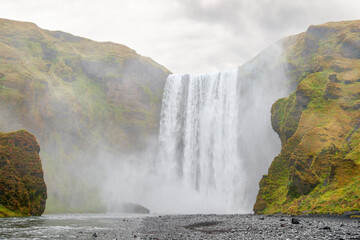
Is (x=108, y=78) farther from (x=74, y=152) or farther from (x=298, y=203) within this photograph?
(x=298, y=203)

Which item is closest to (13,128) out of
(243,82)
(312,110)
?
(243,82)

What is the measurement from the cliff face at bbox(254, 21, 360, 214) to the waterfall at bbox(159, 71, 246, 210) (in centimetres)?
1455

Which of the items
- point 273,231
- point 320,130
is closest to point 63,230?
point 273,231

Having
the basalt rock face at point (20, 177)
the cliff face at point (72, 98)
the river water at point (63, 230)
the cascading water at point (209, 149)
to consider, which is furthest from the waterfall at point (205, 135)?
the river water at point (63, 230)

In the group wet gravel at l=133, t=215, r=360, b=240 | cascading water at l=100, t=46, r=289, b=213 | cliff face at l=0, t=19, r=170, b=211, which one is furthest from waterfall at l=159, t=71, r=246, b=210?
wet gravel at l=133, t=215, r=360, b=240

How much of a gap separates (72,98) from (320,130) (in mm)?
49759

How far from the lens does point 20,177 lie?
36594mm

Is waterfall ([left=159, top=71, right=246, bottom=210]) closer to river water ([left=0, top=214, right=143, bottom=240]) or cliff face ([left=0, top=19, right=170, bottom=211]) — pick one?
cliff face ([left=0, top=19, right=170, bottom=211])

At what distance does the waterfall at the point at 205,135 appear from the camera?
58906mm

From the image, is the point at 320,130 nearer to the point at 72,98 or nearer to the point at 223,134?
the point at 223,134

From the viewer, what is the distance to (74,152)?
208 feet

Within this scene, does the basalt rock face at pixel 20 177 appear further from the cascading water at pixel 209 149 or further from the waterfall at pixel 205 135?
the waterfall at pixel 205 135

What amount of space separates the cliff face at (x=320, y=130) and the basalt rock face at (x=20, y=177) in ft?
86.5

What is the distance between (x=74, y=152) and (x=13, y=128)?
528 inches
